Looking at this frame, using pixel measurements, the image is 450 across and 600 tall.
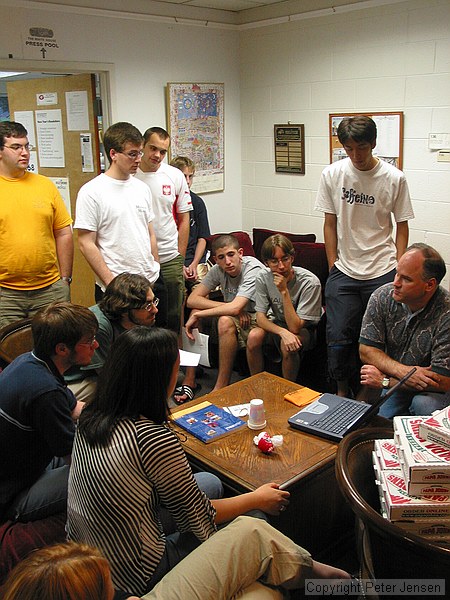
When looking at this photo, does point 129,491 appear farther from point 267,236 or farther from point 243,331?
point 267,236

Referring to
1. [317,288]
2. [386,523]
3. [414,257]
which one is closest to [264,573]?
[386,523]

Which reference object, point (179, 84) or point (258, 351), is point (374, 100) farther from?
point (258, 351)

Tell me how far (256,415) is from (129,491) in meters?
0.82

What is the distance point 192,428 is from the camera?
7.55ft

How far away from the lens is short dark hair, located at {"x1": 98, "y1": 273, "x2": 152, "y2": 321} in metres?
2.67

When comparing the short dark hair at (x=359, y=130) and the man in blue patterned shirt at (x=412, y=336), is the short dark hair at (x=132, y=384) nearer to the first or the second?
the man in blue patterned shirt at (x=412, y=336)

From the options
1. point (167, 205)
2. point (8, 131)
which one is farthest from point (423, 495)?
point (167, 205)

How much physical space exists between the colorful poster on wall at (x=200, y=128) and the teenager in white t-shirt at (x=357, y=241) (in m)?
1.92

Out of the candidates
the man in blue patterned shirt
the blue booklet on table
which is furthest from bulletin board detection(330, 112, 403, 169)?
the blue booklet on table

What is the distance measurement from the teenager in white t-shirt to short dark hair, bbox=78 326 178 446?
186cm

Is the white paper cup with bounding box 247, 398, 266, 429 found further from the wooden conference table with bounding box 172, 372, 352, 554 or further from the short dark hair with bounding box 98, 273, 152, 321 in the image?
the short dark hair with bounding box 98, 273, 152, 321

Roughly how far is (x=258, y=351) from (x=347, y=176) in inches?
45.7

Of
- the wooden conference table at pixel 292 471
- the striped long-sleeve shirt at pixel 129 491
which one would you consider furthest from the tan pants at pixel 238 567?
the wooden conference table at pixel 292 471

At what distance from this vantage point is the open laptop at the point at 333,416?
221 centimetres
